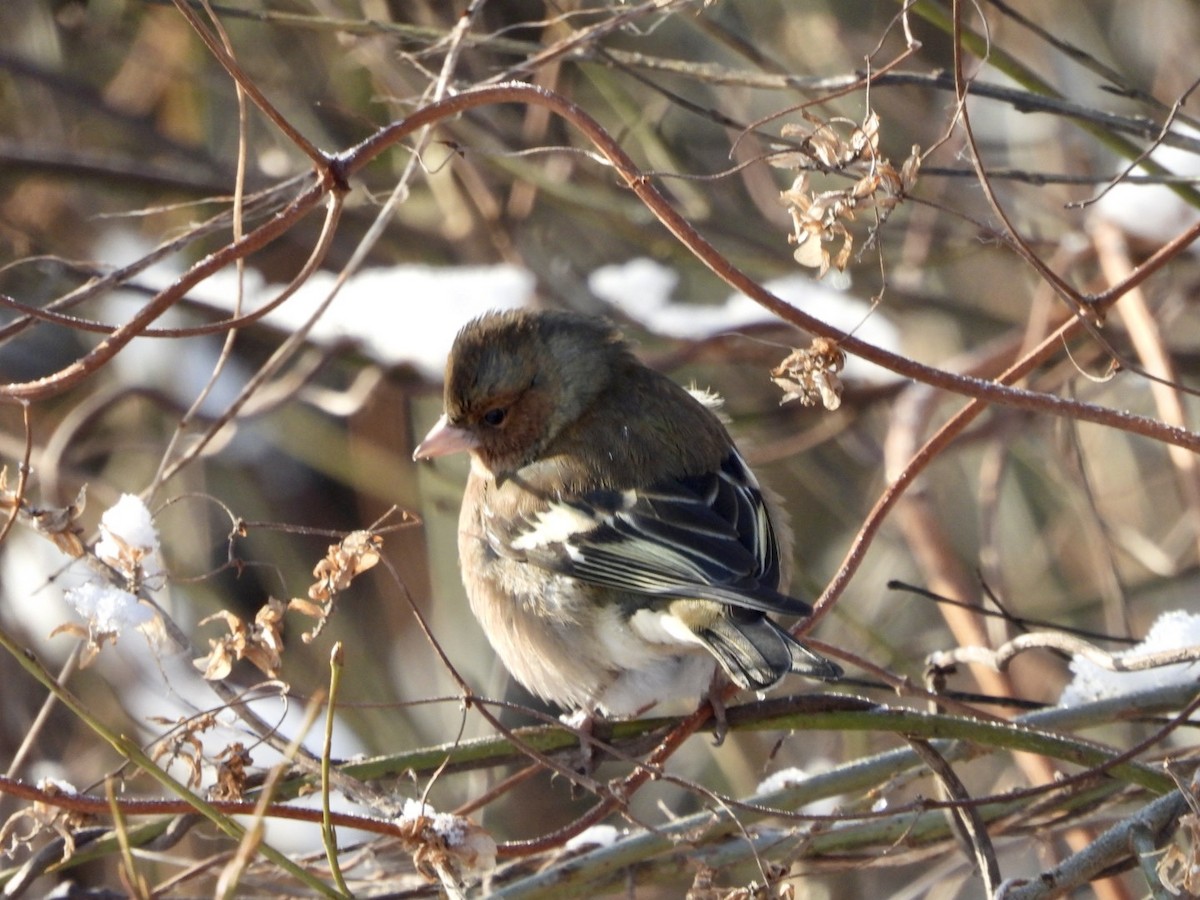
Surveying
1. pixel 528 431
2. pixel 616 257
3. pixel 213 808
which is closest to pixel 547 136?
pixel 616 257

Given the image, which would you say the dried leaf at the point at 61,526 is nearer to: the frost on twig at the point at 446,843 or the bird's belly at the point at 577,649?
the frost on twig at the point at 446,843

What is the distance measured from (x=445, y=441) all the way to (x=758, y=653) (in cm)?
132

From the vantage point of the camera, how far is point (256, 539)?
5762mm

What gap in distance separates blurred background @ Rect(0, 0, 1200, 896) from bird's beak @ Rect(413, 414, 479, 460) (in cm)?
58

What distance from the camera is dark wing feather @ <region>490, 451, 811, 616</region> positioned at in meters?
3.02

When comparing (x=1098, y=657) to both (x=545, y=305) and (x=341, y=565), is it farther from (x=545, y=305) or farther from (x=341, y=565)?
(x=545, y=305)

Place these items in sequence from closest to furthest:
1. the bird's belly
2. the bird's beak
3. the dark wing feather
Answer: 1. the dark wing feather
2. the bird's belly
3. the bird's beak

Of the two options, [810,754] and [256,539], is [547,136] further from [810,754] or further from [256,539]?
[810,754]

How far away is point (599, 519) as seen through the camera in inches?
133

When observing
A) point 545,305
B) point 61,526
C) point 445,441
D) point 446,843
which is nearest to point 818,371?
point 446,843

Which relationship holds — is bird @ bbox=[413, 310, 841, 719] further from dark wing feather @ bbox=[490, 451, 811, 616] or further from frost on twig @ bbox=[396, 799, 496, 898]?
frost on twig @ bbox=[396, 799, 496, 898]

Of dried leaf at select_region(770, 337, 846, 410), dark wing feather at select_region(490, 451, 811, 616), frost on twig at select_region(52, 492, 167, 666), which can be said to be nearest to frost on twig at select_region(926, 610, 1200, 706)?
dark wing feather at select_region(490, 451, 811, 616)

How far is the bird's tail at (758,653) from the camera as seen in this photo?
248 centimetres

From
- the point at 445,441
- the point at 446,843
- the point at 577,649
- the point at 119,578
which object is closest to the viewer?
the point at 446,843
